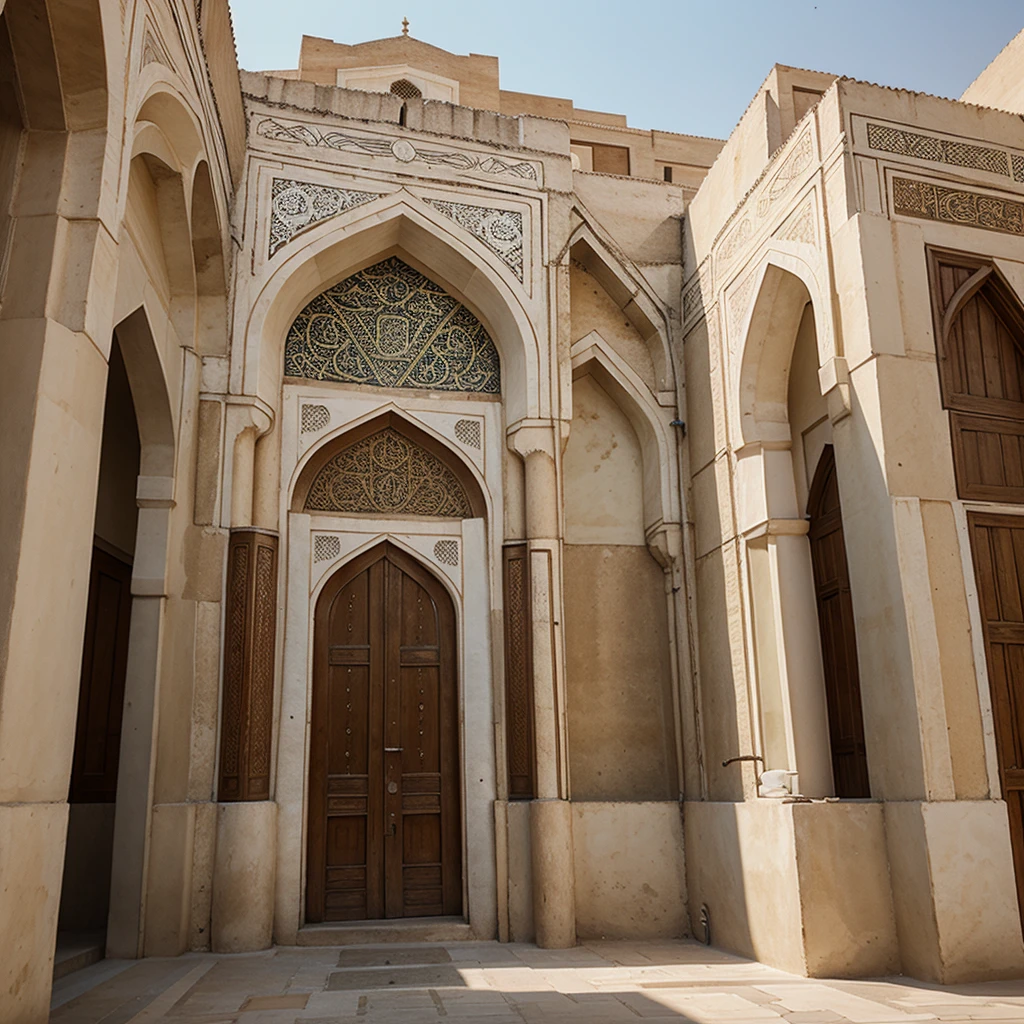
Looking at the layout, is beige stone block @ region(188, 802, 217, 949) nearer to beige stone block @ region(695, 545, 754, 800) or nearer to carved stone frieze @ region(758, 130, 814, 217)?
beige stone block @ region(695, 545, 754, 800)

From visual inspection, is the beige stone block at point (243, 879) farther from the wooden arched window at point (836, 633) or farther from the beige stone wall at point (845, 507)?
the wooden arched window at point (836, 633)

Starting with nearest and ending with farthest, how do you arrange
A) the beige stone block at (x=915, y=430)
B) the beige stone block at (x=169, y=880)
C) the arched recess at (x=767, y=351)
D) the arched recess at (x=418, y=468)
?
the beige stone block at (x=915, y=430) → the beige stone block at (x=169, y=880) → the arched recess at (x=767, y=351) → the arched recess at (x=418, y=468)

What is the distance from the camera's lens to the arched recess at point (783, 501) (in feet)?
22.6

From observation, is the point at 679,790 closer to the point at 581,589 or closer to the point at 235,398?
the point at 581,589

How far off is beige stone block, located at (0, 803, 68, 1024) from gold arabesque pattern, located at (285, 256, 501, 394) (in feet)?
15.3

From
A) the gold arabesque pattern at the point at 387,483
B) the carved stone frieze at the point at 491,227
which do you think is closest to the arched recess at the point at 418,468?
the gold arabesque pattern at the point at 387,483

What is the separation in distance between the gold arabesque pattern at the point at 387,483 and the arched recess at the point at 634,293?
1988 mm

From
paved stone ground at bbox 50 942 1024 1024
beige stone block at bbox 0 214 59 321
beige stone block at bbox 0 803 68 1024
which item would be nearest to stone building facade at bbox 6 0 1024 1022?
beige stone block at bbox 0 214 59 321

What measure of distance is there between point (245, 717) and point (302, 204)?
3.89 meters

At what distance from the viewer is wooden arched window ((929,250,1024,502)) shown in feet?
20.0

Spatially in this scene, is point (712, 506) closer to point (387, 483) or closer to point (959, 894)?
point (387, 483)

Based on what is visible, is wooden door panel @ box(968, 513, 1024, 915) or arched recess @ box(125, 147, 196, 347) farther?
arched recess @ box(125, 147, 196, 347)

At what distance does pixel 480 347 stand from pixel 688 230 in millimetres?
2088

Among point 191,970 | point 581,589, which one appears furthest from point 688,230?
point 191,970
